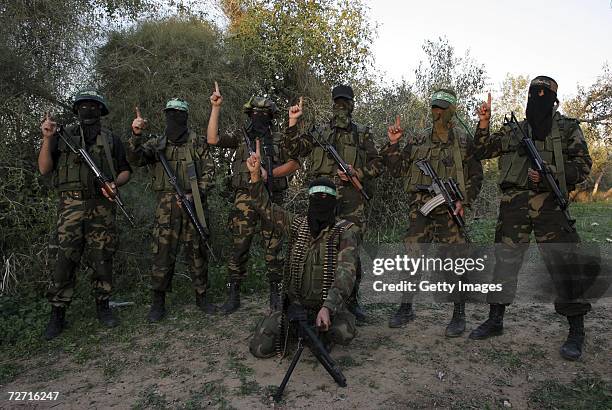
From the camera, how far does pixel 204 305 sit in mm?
5039

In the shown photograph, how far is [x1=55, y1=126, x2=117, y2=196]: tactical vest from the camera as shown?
14.6ft

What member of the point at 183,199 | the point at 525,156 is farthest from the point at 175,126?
the point at 525,156

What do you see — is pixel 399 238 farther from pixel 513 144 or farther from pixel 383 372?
pixel 383 372

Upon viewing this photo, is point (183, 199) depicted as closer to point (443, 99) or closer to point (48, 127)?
point (48, 127)

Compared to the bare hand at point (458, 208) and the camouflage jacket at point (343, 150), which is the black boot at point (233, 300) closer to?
the camouflage jacket at point (343, 150)

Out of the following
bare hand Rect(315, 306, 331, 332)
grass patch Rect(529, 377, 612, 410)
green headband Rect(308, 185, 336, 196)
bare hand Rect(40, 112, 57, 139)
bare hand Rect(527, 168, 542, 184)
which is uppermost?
bare hand Rect(40, 112, 57, 139)

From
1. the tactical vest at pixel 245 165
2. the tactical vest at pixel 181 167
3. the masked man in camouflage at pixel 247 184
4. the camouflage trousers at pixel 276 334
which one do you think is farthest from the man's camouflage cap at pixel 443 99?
the tactical vest at pixel 181 167

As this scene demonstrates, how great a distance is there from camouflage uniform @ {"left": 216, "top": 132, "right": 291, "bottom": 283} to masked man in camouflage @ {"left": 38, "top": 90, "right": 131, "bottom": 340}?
4.07 ft

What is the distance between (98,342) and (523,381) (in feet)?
12.2

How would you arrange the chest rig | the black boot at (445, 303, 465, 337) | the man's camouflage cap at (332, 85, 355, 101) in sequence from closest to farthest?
1. the chest rig
2. the black boot at (445, 303, 465, 337)
3. the man's camouflage cap at (332, 85, 355, 101)

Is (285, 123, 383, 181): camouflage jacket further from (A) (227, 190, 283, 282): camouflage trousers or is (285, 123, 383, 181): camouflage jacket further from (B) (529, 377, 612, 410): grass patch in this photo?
(B) (529, 377, 612, 410): grass patch

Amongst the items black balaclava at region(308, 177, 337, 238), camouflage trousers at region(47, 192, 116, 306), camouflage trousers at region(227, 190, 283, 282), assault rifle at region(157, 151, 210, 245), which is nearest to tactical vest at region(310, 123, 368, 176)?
camouflage trousers at region(227, 190, 283, 282)

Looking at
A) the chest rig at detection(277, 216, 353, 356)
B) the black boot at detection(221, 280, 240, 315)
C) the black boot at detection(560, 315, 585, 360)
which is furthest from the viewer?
the black boot at detection(221, 280, 240, 315)

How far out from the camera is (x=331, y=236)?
377cm
